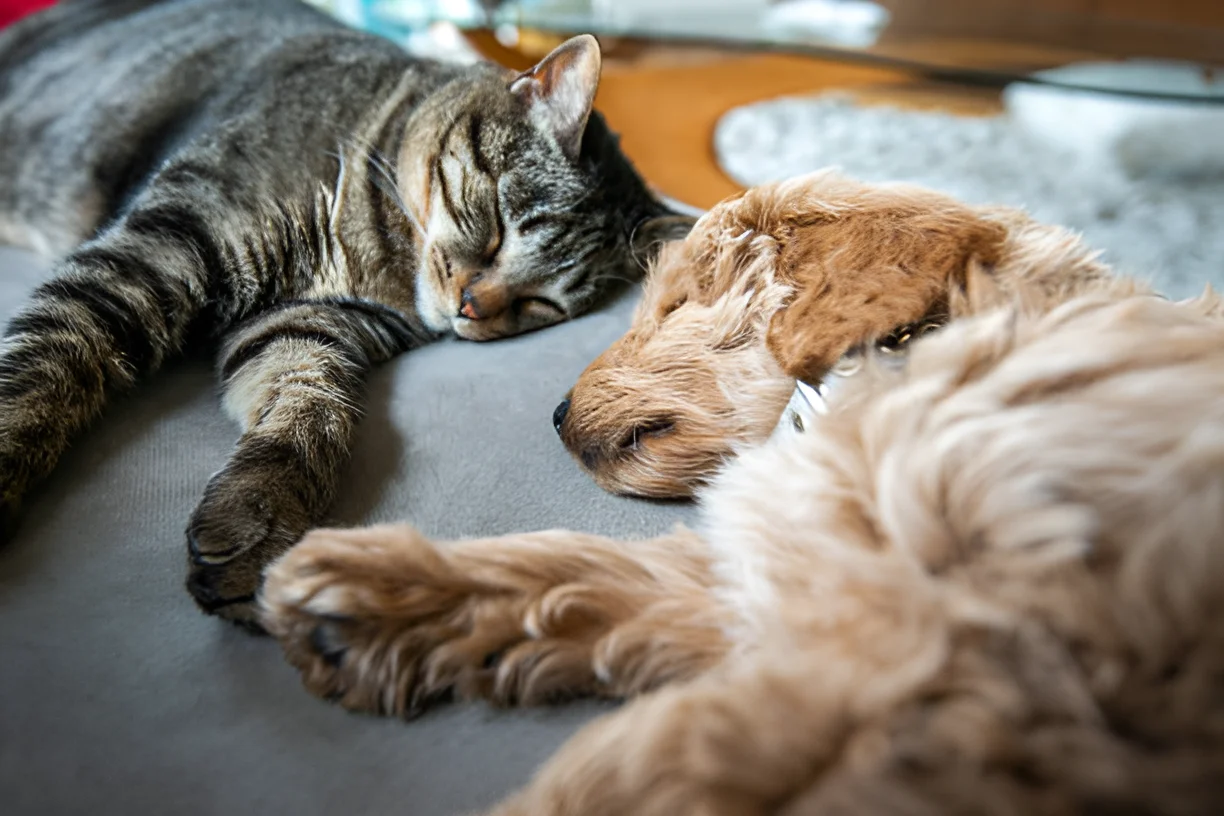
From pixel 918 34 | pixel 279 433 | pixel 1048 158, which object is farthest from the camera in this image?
pixel 918 34

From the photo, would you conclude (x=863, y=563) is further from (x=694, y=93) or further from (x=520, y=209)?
(x=694, y=93)

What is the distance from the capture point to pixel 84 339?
0.95m

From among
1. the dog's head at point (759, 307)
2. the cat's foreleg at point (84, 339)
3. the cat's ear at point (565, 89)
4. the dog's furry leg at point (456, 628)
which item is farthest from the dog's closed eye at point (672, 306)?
the cat's foreleg at point (84, 339)

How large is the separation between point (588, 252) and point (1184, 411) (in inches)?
34.9

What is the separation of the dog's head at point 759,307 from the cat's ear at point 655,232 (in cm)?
38

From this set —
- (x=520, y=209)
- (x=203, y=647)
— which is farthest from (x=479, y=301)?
(x=203, y=647)

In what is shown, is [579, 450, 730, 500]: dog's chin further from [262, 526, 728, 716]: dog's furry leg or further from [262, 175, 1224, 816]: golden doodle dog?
[262, 526, 728, 716]: dog's furry leg

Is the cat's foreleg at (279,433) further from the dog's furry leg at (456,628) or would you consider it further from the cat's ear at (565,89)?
the cat's ear at (565,89)

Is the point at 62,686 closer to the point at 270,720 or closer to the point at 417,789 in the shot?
the point at 270,720

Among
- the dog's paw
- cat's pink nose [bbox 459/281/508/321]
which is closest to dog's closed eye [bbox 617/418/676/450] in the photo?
the dog's paw

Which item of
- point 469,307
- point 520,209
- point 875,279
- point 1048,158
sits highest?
point 875,279

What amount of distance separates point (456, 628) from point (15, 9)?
2.32 metres

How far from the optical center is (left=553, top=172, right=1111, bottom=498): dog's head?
697 mm

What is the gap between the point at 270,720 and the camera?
61 cm
